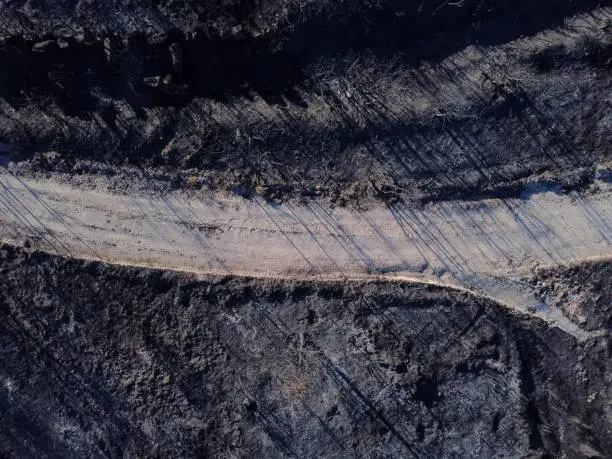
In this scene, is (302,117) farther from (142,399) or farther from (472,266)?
(142,399)

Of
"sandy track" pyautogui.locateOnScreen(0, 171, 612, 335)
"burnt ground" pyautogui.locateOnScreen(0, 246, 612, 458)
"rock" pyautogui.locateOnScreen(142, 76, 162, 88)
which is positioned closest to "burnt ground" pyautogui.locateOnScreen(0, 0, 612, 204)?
"rock" pyautogui.locateOnScreen(142, 76, 162, 88)

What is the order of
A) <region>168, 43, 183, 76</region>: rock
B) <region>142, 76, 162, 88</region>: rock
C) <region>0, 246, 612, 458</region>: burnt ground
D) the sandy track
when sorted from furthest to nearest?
the sandy track
<region>0, 246, 612, 458</region>: burnt ground
<region>142, 76, 162, 88</region>: rock
<region>168, 43, 183, 76</region>: rock

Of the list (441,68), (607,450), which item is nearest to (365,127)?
(441,68)

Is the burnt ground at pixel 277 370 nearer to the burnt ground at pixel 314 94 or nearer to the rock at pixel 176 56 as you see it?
the burnt ground at pixel 314 94

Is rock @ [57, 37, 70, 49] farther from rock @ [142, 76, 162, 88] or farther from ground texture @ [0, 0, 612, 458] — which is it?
rock @ [142, 76, 162, 88]

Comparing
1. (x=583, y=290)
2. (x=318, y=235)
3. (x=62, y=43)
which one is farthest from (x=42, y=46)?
(x=583, y=290)

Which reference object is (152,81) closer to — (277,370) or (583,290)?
(277,370)
